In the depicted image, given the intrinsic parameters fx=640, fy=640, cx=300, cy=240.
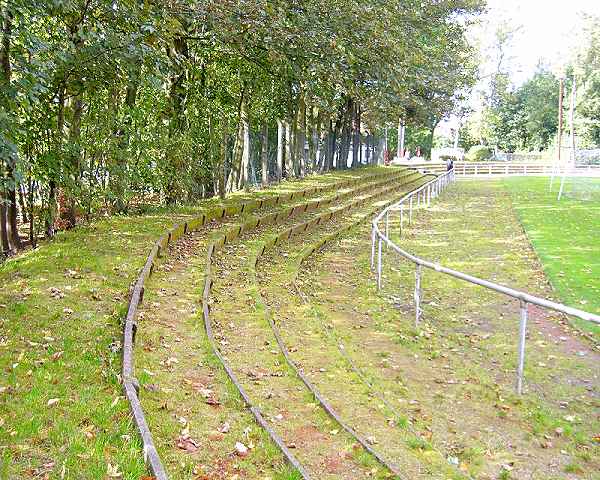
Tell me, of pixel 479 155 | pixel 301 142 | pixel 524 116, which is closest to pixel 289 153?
pixel 301 142

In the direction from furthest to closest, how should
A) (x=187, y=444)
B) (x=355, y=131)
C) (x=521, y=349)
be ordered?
(x=355, y=131) < (x=521, y=349) < (x=187, y=444)

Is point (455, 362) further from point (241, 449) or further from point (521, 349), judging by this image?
point (241, 449)

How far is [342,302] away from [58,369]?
6.07m

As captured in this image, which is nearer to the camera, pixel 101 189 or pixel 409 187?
pixel 101 189

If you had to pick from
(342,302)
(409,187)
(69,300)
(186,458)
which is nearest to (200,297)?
(69,300)

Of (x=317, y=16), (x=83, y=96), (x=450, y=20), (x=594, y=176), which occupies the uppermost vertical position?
(x=450, y=20)

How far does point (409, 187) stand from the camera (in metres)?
36.5

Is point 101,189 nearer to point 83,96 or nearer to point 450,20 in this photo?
point 83,96

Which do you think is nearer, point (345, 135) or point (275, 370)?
point (275, 370)

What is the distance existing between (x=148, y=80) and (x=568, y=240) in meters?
13.1

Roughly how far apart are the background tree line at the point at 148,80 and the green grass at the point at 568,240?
221 inches

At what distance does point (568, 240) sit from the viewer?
18172 millimetres

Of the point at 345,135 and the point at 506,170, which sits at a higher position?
the point at 345,135

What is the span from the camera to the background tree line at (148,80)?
9.50 meters
